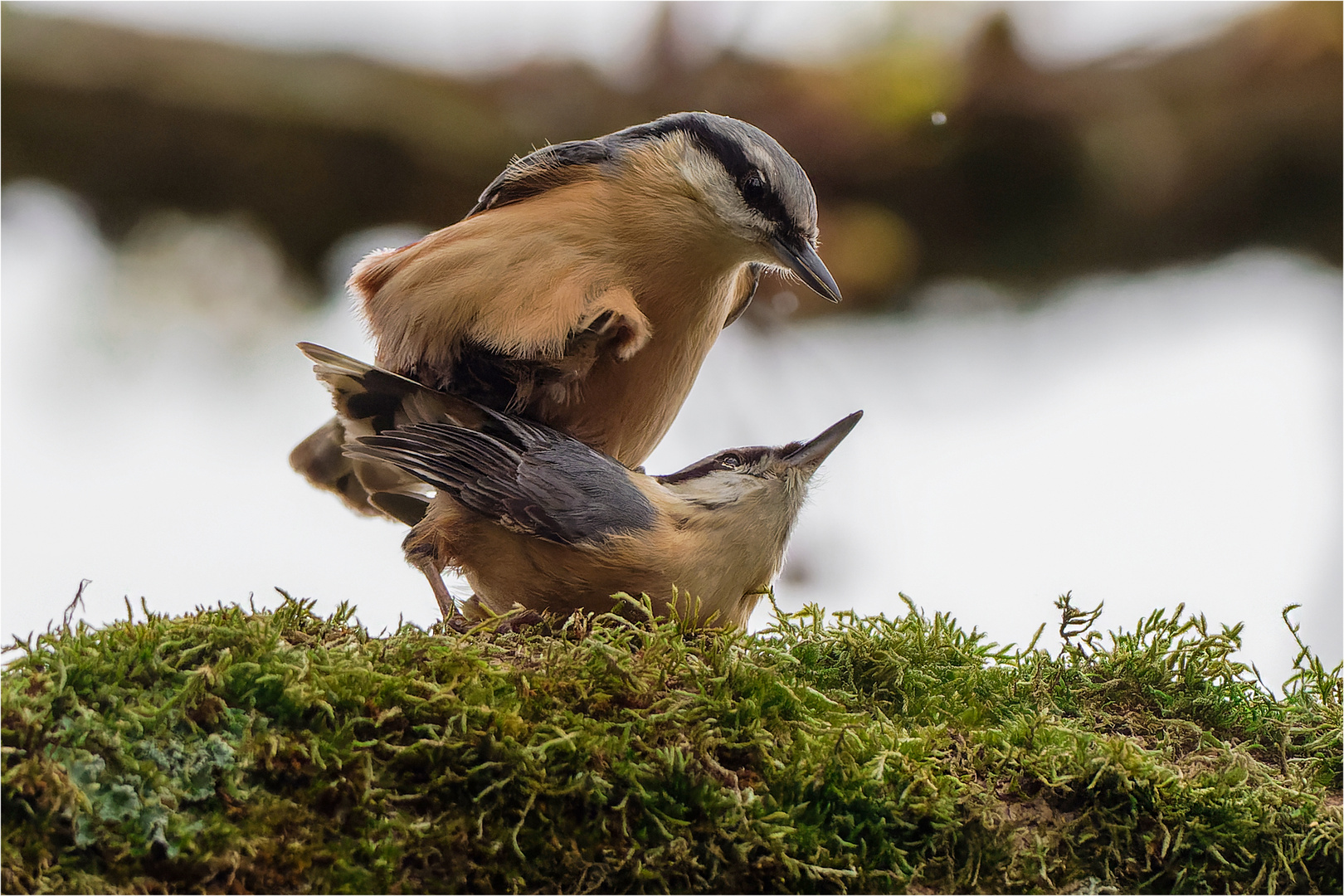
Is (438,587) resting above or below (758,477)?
below

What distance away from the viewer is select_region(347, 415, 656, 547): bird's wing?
1.59 metres

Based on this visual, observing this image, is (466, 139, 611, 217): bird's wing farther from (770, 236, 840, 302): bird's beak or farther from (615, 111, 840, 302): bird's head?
(770, 236, 840, 302): bird's beak

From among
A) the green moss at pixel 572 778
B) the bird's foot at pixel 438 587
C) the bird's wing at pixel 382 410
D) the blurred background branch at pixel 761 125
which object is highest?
the blurred background branch at pixel 761 125

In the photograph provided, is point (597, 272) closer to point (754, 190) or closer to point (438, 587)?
point (754, 190)

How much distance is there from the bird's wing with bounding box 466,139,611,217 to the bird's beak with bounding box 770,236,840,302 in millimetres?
370

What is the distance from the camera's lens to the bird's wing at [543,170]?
1854mm

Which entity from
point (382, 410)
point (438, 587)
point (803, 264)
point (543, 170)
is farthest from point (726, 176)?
point (438, 587)

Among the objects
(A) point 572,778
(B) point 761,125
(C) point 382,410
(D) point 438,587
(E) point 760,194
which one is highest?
(B) point 761,125

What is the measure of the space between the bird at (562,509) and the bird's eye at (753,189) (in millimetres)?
440

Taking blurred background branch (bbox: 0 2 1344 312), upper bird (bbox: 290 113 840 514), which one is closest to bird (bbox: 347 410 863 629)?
upper bird (bbox: 290 113 840 514)

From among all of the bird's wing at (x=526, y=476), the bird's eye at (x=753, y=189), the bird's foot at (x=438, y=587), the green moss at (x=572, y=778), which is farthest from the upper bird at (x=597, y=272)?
the green moss at (x=572, y=778)

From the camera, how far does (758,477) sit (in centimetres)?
180

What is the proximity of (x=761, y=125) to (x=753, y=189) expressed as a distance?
1.36m

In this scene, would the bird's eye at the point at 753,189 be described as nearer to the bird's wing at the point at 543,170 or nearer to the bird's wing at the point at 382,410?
the bird's wing at the point at 543,170
